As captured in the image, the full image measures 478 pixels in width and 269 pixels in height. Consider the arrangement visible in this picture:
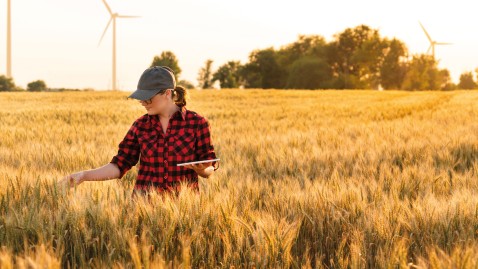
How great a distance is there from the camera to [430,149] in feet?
19.2

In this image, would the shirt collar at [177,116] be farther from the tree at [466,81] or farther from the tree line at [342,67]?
the tree at [466,81]

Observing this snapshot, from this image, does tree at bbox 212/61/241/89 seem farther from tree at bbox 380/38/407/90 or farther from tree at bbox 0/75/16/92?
tree at bbox 0/75/16/92

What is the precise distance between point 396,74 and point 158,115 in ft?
263

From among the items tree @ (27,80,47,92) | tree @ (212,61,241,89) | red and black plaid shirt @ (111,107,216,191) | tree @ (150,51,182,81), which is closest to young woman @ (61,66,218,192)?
red and black plaid shirt @ (111,107,216,191)

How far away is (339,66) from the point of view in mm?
86375

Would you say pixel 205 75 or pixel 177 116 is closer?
pixel 177 116

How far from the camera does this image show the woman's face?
329 centimetres

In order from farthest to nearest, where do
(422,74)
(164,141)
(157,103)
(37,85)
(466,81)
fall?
(466,81) < (422,74) < (37,85) < (164,141) < (157,103)

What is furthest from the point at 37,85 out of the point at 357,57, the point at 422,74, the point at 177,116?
the point at 177,116

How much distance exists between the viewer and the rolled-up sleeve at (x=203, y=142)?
3496mm

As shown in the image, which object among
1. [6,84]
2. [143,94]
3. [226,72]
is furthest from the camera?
[226,72]

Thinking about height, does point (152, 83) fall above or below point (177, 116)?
above

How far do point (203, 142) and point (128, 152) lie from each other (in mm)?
503

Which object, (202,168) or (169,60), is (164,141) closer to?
(202,168)
